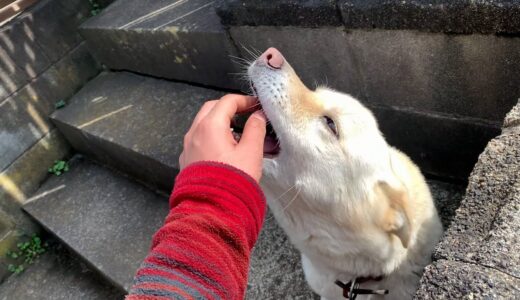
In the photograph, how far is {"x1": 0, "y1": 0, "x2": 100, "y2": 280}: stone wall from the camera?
13.5 ft

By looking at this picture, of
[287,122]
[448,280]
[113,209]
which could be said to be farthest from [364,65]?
[113,209]

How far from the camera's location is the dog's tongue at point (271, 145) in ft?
6.05

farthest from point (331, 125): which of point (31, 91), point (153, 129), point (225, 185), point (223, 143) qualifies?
point (31, 91)

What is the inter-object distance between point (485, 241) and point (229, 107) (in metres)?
0.84

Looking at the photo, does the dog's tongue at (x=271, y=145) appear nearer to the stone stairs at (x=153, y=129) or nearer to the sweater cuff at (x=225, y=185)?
the sweater cuff at (x=225, y=185)

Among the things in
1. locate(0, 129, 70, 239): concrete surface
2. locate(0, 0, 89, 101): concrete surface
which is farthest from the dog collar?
locate(0, 0, 89, 101): concrete surface

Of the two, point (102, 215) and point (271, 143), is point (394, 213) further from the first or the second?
point (102, 215)

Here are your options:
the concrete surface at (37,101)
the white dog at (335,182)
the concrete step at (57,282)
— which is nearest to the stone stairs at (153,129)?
the concrete surface at (37,101)

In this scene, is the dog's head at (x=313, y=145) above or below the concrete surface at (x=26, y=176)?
above

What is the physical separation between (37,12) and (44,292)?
8.25 feet

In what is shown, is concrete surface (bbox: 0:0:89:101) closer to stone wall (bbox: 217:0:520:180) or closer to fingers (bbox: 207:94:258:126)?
stone wall (bbox: 217:0:520:180)

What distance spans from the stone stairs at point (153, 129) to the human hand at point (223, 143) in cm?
111

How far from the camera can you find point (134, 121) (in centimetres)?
378

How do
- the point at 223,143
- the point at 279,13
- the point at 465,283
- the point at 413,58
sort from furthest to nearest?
the point at 279,13, the point at 413,58, the point at 223,143, the point at 465,283
